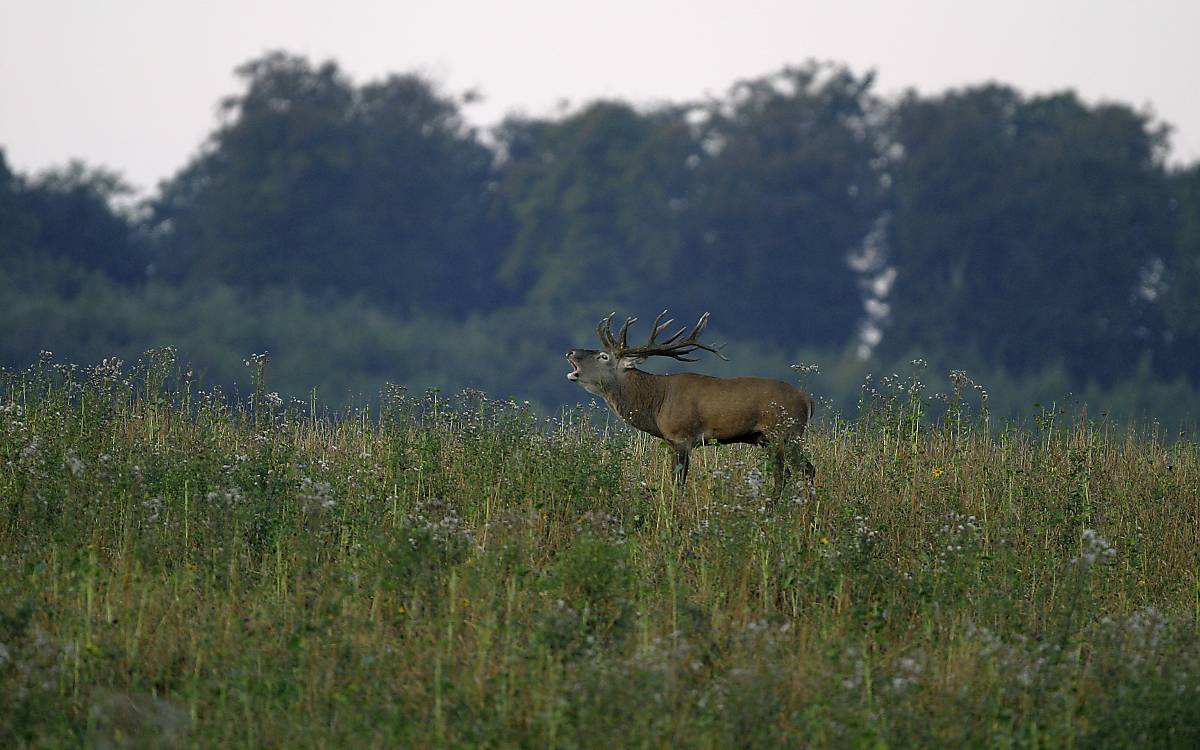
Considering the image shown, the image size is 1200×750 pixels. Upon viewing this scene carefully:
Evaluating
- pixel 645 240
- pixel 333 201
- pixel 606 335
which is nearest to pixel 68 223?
pixel 333 201

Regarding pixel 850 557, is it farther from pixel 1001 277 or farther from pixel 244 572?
pixel 1001 277

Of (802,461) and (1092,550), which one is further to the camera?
(802,461)

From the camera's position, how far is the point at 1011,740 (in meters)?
7.93

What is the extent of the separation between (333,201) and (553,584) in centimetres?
5213

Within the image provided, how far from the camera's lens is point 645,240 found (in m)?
59.8

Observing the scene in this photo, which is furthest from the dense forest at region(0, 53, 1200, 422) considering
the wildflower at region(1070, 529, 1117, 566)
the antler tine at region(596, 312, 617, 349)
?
the wildflower at region(1070, 529, 1117, 566)

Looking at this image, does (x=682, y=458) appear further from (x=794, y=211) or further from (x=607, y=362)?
(x=794, y=211)

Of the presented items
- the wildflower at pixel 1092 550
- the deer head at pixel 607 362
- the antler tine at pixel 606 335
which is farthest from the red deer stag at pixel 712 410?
the wildflower at pixel 1092 550

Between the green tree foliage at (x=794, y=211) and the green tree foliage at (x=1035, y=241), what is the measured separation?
73.3 inches

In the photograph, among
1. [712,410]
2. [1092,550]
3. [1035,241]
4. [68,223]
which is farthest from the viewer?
[68,223]

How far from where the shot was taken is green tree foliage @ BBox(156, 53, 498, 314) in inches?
2361

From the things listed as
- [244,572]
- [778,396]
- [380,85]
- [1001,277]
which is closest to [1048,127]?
[1001,277]

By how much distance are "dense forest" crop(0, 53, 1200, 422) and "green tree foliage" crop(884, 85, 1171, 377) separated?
0.08 metres

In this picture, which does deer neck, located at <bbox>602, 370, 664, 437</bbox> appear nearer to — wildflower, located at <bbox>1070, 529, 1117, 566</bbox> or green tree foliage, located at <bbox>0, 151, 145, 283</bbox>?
wildflower, located at <bbox>1070, 529, 1117, 566</bbox>
